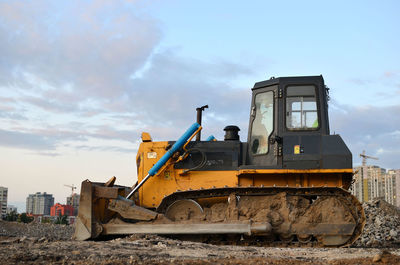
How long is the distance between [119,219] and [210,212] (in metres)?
2.34

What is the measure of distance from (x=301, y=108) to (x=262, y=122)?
103cm

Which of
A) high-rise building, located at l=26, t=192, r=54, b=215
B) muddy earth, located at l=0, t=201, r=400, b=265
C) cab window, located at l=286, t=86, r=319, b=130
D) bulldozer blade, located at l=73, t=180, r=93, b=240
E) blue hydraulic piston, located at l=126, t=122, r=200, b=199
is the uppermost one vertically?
cab window, located at l=286, t=86, r=319, b=130

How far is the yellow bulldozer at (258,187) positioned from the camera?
11.4 meters

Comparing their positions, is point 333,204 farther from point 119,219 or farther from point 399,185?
point 399,185

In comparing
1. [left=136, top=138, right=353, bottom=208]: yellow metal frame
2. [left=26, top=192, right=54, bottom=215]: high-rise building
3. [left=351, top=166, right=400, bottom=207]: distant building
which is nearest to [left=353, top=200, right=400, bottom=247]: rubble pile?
[left=136, top=138, right=353, bottom=208]: yellow metal frame

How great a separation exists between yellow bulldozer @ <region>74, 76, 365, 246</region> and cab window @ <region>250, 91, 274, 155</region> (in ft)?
0.08

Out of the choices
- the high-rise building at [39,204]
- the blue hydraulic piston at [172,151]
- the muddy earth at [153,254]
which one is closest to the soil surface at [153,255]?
the muddy earth at [153,254]

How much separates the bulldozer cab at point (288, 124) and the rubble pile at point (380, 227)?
3.84m

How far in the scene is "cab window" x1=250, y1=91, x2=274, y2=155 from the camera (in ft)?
39.9

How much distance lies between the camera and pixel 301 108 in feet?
39.6

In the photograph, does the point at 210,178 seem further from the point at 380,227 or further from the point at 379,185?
the point at 379,185

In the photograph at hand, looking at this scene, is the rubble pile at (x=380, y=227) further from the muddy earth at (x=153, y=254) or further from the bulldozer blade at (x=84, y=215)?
the bulldozer blade at (x=84, y=215)

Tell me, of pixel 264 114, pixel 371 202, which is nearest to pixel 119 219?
pixel 264 114

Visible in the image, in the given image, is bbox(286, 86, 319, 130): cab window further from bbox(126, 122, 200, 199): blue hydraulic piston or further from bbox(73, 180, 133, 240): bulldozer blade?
bbox(73, 180, 133, 240): bulldozer blade
